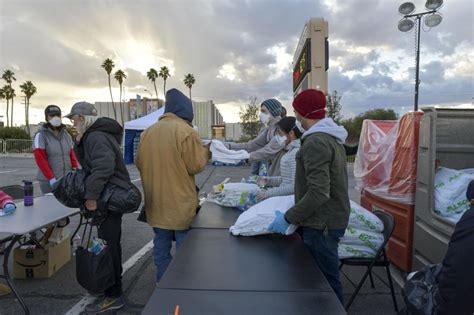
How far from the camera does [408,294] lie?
6.95 ft

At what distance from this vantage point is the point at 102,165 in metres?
2.93

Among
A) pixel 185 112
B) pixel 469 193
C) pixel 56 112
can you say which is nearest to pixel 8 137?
pixel 56 112

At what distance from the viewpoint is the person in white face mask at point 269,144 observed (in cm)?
398

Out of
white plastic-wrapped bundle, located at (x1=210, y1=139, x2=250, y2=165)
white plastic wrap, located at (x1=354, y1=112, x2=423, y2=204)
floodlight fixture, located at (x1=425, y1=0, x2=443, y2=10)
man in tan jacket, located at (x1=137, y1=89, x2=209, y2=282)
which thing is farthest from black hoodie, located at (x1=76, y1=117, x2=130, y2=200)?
floodlight fixture, located at (x1=425, y1=0, x2=443, y2=10)

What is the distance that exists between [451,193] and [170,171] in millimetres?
2603

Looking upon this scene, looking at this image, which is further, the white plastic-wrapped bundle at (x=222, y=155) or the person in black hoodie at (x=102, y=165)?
the white plastic-wrapped bundle at (x=222, y=155)

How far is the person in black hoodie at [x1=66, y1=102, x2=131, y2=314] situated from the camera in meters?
2.93

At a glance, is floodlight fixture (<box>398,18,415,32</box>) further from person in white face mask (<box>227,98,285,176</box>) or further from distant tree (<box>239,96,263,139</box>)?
distant tree (<box>239,96,263,139</box>)

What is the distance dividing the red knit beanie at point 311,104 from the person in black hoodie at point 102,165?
1636 mm

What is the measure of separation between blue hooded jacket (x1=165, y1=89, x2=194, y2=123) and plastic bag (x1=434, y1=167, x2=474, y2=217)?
2.47 metres

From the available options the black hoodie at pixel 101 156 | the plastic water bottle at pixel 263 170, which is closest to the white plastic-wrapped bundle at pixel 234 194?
the black hoodie at pixel 101 156

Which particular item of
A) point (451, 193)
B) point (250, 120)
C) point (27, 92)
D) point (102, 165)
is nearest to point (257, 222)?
point (102, 165)

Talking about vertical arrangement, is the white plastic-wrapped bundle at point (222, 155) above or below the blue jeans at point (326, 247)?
above

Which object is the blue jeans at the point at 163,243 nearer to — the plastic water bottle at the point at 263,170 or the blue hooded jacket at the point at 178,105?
the blue hooded jacket at the point at 178,105
